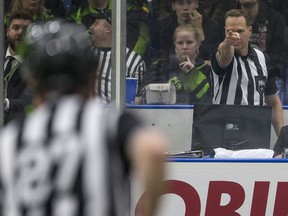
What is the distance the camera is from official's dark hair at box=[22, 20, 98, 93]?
3.46 meters

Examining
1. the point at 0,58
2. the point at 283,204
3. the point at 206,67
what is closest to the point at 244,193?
the point at 283,204

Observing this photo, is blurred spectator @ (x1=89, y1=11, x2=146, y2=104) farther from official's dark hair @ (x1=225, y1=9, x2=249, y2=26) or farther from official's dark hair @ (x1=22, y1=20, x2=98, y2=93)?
official's dark hair @ (x1=22, y1=20, x2=98, y2=93)

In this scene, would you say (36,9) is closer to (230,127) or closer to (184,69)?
(184,69)

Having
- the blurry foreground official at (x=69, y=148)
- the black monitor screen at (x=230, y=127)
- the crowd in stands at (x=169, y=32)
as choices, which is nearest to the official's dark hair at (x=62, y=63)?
the blurry foreground official at (x=69, y=148)

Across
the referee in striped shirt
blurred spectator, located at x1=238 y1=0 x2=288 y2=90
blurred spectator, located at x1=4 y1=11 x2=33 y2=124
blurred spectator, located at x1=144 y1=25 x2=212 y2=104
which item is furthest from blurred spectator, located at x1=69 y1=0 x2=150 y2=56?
blurred spectator, located at x1=238 y1=0 x2=288 y2=90

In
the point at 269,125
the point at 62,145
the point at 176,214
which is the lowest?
the point at 176,214

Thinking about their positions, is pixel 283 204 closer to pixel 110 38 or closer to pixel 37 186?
pixel 110 38

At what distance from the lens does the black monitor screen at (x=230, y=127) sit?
737cm

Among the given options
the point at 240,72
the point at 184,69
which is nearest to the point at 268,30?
the point at 240,72

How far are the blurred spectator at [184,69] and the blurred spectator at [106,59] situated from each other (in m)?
0.10

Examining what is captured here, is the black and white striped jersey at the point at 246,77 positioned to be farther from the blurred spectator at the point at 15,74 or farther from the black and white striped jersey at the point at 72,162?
the black and white striped jersey at the point at 72,162

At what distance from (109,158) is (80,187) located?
13cm

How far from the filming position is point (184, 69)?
724cm

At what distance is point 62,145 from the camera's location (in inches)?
135
